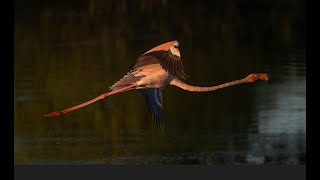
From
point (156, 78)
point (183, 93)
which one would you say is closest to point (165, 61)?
point (156, 78)

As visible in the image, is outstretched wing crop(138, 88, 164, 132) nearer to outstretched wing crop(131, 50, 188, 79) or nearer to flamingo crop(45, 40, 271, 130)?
flamingo crop(45, 40, 271, 130)

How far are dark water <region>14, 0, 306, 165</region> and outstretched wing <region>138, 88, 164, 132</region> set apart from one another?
62 mm

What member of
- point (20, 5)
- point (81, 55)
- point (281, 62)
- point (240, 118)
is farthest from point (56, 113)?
point (281, 62)

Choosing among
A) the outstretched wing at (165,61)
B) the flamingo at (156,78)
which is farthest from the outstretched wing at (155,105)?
the outstretched wing at (165,61)

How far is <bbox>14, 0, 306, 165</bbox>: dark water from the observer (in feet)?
22.0

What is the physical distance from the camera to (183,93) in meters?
6.70

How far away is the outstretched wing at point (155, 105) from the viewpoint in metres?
6.72

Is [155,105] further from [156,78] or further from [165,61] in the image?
[165,61]

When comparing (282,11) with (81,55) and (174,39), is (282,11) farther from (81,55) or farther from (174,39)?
(81,55)

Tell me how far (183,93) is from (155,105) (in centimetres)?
30

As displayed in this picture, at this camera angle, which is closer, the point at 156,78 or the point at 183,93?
the point at 183,93

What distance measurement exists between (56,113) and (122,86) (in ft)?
2.29

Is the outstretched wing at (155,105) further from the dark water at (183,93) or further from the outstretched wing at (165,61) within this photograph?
the outstretched wing at (165,61)

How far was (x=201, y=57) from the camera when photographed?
673 cm
